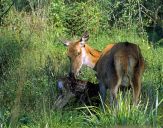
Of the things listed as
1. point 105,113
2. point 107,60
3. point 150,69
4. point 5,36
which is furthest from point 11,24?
point 105,113

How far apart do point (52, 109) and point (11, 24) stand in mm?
5731

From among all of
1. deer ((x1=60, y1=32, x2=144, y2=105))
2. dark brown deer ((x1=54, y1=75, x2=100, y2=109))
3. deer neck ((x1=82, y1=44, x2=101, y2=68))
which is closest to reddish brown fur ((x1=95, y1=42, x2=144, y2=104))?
deer ((x1=60, y1=32, x2=144, y2=105))

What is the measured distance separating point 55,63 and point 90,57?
1.01 m

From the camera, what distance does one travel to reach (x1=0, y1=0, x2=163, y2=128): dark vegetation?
794 centimetres

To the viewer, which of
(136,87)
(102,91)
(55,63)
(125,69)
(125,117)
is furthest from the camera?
(55,63)

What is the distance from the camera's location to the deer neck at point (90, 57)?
10.7 metres

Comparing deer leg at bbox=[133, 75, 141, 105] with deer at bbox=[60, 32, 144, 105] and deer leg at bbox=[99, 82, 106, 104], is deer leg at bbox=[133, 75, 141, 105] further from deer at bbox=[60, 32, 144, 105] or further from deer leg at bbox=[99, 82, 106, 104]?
deer leg at bbox=[99, 82, 106, 104]

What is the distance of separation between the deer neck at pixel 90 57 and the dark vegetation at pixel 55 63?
1.96ft

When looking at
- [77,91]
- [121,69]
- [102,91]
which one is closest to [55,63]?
[77,91]

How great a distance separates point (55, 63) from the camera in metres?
11.4

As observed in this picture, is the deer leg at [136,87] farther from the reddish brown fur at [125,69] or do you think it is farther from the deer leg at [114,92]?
the deer leg at [114,92]

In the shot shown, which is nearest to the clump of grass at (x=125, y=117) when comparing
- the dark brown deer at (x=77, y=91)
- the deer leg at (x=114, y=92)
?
the deer leg at (x=114, y=92)

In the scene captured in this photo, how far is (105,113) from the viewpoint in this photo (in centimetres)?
799

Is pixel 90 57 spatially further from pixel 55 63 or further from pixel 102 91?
pixel 102 91
